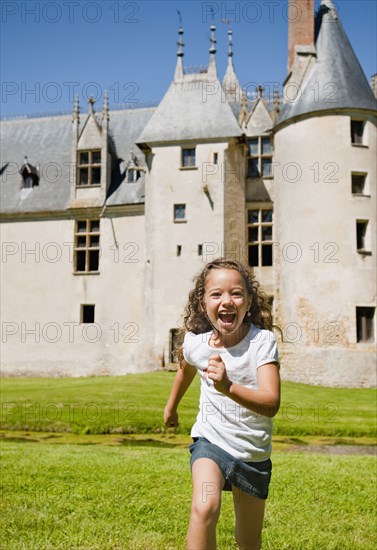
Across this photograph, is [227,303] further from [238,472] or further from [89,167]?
[89,167]

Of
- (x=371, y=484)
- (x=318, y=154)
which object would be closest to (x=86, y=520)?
(x=371, y=484)

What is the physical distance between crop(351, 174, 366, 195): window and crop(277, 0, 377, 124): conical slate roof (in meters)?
2.42

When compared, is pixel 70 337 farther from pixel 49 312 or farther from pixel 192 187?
pixel 192 187

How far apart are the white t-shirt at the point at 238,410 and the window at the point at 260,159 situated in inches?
860

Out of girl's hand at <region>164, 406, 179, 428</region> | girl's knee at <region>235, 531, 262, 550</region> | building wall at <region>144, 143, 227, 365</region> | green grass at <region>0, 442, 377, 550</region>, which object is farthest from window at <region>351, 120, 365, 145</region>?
girl's knee at <region>235, 531, 262, 550</region>

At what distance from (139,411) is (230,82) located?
2114 centimetres

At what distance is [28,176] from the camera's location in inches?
1093

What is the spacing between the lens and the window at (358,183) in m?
22.4

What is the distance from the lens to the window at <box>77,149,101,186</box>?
26.3 meters

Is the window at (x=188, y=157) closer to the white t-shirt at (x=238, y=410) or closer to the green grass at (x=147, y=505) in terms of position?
the green grass at (x=147, y=505)

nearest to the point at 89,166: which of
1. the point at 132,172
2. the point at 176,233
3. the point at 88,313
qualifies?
the point at 132,172

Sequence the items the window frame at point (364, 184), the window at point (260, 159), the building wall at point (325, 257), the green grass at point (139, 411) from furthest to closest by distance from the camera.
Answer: the window at point (260, 159), the window frame at point (364, 184), the building wall at point (325, 257), the green grass at point (139, 411)

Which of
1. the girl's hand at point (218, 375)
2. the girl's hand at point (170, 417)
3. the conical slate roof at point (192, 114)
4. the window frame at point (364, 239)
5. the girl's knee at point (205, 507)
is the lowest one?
the girl's knee at point (205, 507)

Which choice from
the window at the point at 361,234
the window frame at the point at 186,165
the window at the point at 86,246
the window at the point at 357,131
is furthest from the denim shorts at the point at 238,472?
the window at the point at 86,246
